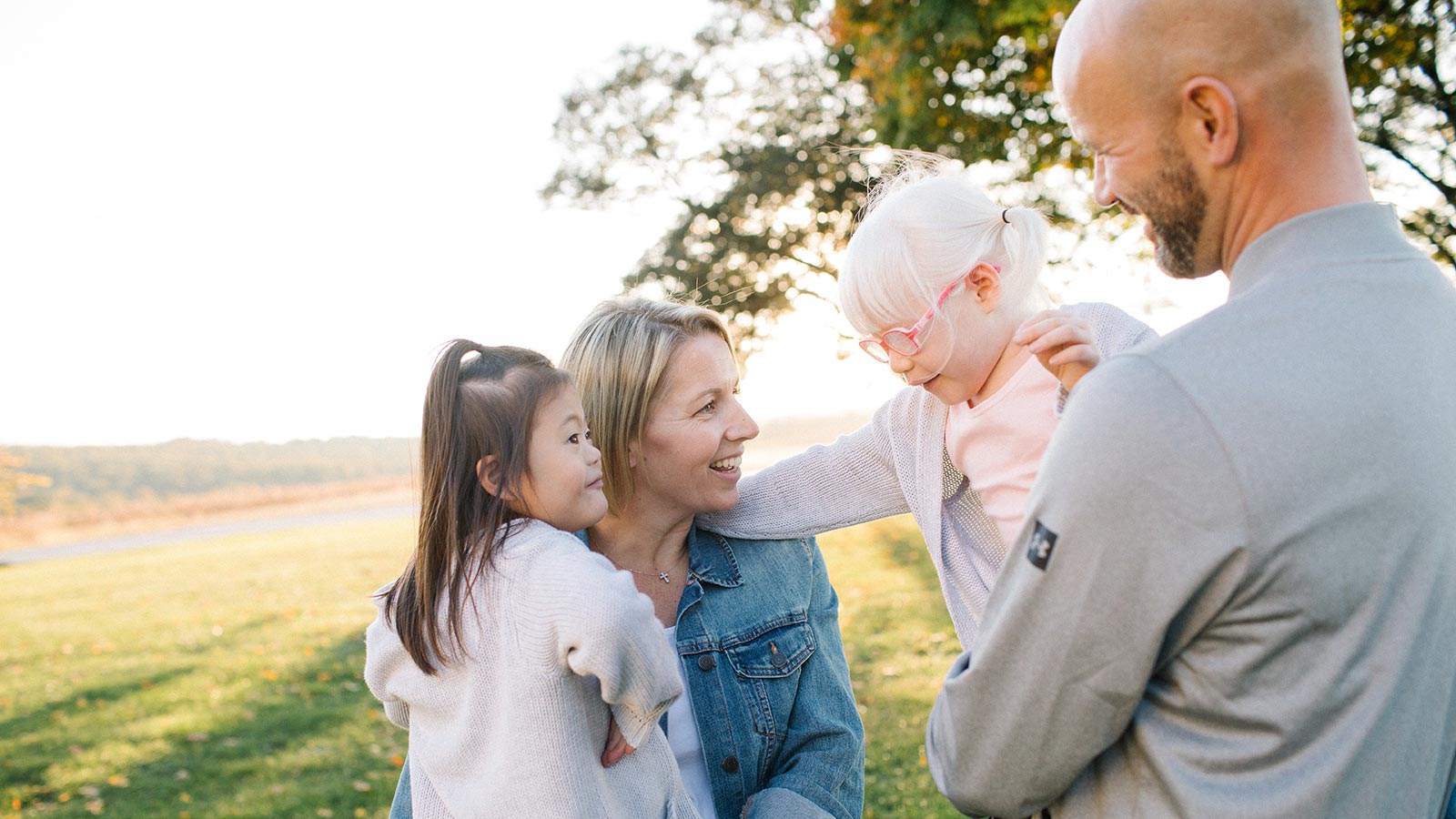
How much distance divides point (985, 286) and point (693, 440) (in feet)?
2.68

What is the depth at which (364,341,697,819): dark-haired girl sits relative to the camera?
6.46ft

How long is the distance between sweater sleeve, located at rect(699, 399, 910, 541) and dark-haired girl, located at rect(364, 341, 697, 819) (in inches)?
23.3

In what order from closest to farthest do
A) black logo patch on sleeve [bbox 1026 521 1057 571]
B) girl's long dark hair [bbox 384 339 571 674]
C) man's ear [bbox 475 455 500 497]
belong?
1. black logo patch on sleeve [bbox 1026 521 1057 571]
2. girl's long dark hair [bbox 384 339 571 674]
3. man's ear [bbox 475 455 500 497]

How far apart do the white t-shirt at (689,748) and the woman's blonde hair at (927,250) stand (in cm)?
96

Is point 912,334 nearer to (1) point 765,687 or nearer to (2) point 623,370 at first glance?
(2) point 623,370

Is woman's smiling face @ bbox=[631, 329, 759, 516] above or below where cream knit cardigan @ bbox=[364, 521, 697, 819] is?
above

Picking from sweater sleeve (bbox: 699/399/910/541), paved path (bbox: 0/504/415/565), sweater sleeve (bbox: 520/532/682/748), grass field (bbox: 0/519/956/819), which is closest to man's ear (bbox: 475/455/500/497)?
sweater sleeve (bbox: 520/532/682/748)

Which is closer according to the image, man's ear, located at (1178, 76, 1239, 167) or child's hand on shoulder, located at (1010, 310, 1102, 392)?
man's ear, located at (1178, 76, 1239, 167)

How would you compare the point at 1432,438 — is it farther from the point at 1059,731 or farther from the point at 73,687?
the point at 73,687

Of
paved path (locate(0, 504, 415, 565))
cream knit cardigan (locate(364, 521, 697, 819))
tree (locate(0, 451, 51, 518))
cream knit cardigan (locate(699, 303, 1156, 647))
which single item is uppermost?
cream knit cardigan (locate(699, 303, 1156, 647))

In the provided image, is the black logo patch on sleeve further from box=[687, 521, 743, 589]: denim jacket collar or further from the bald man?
box=[687, 521, 743, 589]: denim jacket collar

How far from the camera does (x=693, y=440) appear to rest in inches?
108

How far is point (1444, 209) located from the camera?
10859 mm

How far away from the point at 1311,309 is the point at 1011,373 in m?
1.12
